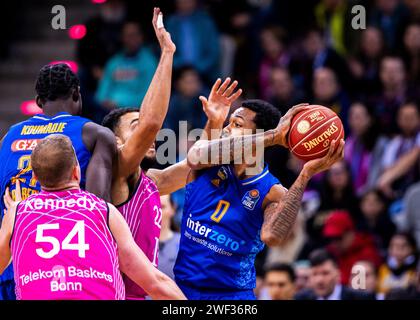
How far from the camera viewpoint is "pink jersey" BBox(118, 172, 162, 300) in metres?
7.49

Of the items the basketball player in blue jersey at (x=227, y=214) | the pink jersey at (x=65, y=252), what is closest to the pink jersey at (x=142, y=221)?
the basketball player in blue jersey at (x=227, y=214)

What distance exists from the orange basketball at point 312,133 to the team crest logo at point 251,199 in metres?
0.51

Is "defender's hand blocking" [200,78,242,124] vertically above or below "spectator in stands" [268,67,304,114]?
below

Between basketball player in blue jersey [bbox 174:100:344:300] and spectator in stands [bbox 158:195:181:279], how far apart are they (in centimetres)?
192

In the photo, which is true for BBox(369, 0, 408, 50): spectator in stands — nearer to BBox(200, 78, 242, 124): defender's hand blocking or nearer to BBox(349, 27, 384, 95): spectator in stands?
BBox(349, 27, 384, 95): spectator in stands

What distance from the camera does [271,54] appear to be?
47.2 feet

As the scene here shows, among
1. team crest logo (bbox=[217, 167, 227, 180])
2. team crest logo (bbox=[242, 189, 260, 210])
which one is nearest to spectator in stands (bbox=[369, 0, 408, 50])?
team crest logo (bbox=[217, 167, 227, 180])

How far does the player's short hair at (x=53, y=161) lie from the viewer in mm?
6262

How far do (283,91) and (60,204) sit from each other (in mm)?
7596

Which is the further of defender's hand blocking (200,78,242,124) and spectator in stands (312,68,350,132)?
spectator in stands (312,68,350,132)

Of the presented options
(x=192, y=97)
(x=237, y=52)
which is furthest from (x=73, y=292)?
(x=237, y=52)

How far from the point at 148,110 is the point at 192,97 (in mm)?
6673

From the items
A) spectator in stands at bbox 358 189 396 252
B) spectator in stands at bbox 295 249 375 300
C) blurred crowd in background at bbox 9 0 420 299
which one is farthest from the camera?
spectator in stands at bbox 358 189 396 252
